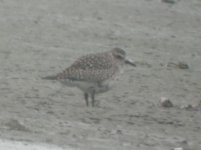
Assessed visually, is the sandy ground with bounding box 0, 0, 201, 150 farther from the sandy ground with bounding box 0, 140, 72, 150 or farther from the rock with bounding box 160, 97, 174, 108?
the sandy ground with bounding box 0, 140, 72, 150

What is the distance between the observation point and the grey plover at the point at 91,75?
1290 centimetres

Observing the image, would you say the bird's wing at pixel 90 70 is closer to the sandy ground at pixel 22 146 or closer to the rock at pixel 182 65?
the sandy ground at pixel 22 146

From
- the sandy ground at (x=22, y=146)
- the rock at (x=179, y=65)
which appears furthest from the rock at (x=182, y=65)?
the sandy ground at (x=22, y=146)

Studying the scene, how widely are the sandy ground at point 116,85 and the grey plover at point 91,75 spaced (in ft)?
0.88

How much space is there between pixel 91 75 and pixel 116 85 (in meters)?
1.10

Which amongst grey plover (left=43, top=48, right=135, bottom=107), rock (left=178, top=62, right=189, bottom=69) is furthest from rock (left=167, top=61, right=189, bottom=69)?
grey plover (left=43, top=48, right=135, bottom=107)

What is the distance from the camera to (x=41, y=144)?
10188 mm

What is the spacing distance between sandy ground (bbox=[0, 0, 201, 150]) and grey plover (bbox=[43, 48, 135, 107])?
269mm

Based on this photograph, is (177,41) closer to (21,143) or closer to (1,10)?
(1,10)

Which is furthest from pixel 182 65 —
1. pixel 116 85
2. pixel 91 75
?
pixel 91 75

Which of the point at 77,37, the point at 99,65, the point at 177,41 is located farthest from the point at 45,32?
the point at 99,65

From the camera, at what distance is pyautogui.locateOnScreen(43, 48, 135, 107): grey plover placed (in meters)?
12.9

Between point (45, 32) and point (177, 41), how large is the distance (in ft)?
7.63

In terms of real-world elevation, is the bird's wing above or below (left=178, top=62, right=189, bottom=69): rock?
above
